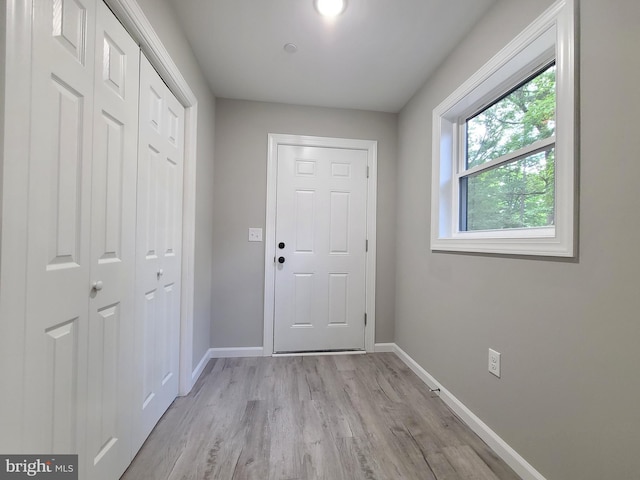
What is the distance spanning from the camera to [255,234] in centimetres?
246

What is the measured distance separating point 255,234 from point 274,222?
0.69 ft

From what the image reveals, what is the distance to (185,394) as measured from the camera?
1784 millimetres

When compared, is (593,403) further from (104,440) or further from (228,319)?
(228,319)

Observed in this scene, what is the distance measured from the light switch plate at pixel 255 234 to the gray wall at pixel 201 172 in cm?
35

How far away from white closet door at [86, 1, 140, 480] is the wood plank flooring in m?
0.32

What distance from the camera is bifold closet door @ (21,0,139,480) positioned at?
2.43 feet

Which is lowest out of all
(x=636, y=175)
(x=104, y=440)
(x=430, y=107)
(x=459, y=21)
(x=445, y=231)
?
(x=104, y=440)

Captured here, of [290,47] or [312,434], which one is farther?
[290,47]

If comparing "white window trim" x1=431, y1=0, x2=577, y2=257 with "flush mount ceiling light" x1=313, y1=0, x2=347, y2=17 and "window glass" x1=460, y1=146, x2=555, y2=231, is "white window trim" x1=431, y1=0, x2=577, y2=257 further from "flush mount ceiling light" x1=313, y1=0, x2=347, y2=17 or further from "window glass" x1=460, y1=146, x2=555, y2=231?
"flush mount ceiling light" x1=313, y1=0, x2=347, y2=17

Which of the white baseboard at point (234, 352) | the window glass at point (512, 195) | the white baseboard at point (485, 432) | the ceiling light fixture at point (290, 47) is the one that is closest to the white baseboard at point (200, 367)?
the white baseboard at point (234, 352)

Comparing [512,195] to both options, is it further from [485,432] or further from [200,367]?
[200,367]

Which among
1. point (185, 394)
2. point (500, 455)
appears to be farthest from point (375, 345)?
point (185, 394)

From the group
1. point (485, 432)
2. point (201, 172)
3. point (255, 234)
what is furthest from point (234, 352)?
point (485, 432)

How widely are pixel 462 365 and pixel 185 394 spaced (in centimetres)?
183
